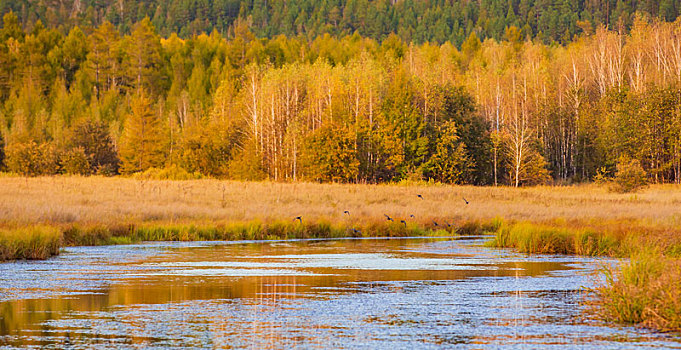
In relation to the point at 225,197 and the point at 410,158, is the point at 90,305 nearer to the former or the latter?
the point at 225,197

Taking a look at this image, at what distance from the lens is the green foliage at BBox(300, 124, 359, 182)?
6719 cm

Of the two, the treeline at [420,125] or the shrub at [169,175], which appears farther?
the shrub at [169,175]

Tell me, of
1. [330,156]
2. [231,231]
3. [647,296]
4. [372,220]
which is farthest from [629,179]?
[647,296]

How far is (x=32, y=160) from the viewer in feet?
256

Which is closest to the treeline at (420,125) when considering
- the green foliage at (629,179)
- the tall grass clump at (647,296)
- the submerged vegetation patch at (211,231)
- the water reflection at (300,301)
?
the green foliage at (629,179)

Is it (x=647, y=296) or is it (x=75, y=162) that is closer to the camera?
(x=647, y=296)

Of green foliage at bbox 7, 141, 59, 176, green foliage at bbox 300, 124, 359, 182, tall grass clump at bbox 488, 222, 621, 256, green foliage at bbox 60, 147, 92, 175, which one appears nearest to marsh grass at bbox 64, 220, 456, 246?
tall grass clump at bbox 488, 222, 621, 256

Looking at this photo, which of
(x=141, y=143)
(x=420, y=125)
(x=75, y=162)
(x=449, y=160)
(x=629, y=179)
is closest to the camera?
(x=629, y=179)

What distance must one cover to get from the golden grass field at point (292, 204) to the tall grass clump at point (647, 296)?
663 inches

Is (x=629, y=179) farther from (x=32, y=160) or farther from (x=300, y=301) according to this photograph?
(x=32, y=160)

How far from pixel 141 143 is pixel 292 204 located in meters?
47.7

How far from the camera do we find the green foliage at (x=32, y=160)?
252 feet

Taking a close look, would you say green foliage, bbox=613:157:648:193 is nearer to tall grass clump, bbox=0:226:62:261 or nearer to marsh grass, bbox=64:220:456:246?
marsh grass, bbox=64:220:456:246

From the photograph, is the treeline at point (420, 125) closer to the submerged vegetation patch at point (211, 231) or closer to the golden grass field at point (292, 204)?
the golden grass field at point (292, 204)
